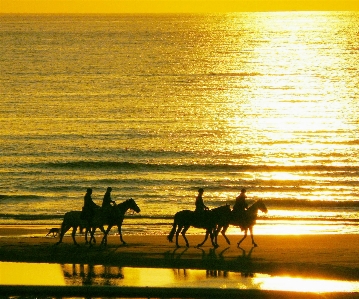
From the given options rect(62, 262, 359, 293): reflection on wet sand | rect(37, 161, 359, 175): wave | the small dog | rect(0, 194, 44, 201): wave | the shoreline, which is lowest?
rect(62, 262, 359, 293): reflection on wet sand

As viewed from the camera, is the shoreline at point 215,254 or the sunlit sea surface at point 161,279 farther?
the shoreline at point 215,254

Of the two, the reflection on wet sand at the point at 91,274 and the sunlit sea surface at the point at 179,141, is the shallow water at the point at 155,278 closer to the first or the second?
the reflection on wet sand at the point at 91,274

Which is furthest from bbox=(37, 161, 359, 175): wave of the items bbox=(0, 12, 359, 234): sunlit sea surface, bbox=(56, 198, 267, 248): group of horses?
bbox=(56, 198, 267, 248): group of horses

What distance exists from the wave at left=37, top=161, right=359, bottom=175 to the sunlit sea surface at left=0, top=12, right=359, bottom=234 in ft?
0.23

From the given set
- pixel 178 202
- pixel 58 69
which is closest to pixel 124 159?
pixel 178 202

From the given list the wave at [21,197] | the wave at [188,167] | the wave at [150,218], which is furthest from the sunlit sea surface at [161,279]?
the wave at [188,167]

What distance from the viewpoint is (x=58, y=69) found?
116 meters

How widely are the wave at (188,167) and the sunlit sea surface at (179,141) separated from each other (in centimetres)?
7

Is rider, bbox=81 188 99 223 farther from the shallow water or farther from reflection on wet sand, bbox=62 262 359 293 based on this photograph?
reflection on wet sand, bbox=62 262 359 293

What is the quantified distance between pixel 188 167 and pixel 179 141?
9052mm

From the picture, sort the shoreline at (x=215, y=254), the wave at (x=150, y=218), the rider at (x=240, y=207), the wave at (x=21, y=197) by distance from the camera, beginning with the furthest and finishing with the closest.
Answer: the wave at (x=21, y=197) < the wave at (x=150, y=218) < the rider at (x=240, y=207) < the shoreline at (x=215, y=254)

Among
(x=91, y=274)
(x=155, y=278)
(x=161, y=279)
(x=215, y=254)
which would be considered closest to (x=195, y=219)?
(x=215, y=254)

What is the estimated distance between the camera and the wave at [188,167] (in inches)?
1991

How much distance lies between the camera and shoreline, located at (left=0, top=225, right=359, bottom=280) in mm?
23656
